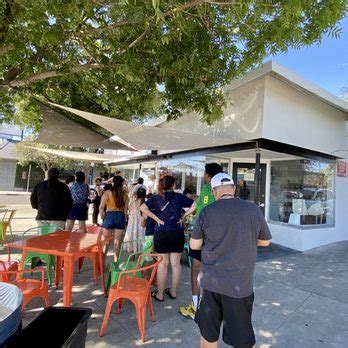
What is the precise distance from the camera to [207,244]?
7.29ft

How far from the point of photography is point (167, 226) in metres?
3.62

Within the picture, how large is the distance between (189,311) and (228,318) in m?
1.40

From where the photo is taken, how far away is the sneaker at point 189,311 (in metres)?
3.30

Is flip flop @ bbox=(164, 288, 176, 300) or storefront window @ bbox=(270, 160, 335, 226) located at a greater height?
storefront window @ bbox=(270, 160, 335, 226)

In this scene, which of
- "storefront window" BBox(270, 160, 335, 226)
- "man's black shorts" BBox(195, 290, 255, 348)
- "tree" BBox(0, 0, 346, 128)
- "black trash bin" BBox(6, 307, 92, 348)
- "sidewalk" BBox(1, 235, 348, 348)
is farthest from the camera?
"storefront window" BBox(270, 160, 335, 226)

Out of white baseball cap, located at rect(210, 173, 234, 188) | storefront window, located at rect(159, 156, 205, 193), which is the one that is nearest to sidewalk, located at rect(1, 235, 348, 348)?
white baseball cap, located at rect(210, 173, 234, 188)

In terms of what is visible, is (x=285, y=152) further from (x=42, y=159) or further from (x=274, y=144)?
(x=42, y=159)

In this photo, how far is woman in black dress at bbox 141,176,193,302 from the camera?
3.63 meters

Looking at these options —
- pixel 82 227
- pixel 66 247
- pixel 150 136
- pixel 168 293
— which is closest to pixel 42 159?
pixel 82 227

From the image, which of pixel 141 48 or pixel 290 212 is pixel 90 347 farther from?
pixel 290 212

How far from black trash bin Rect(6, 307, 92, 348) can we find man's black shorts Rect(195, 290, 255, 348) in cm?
89

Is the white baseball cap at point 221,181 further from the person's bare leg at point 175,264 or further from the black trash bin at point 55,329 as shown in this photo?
the person's bare leg at point 175,264

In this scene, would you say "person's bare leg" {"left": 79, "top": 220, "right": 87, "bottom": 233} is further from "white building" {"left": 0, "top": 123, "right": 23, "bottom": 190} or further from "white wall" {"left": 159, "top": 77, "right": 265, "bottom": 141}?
"white building" {"left": 0, "top": 123, "right": 23, "bottom": 190}

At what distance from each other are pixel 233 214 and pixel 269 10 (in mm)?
2095
